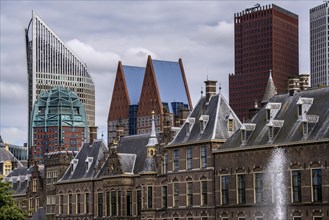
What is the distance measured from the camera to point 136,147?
9350 cm

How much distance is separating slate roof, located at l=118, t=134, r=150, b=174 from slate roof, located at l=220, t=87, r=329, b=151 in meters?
16.2

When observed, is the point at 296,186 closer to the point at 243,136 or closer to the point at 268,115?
the point at 268,115

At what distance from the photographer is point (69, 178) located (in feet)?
337

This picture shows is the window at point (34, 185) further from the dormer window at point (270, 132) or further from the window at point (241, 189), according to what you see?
the dormer window at point (270, 132)

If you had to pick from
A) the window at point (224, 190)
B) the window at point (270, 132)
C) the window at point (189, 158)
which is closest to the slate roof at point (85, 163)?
the window at point (189, 158)

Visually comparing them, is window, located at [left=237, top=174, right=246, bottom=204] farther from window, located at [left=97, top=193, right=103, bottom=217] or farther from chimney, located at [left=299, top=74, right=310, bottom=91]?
window, located at [left=97, top=193, right=103, bottom=217]

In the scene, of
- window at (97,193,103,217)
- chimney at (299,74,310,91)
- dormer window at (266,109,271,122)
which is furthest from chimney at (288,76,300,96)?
window at (97,193,103,217)

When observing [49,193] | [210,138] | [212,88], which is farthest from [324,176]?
[49,193]

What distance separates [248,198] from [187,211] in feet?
30.5

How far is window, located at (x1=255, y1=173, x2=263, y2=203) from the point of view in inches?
2835

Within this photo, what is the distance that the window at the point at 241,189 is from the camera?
73938 mm

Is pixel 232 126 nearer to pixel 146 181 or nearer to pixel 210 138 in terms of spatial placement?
pixel 210 138

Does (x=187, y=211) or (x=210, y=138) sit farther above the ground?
(x=210, y=138)

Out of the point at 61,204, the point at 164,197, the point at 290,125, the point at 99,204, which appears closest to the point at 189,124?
the point at 164,197
